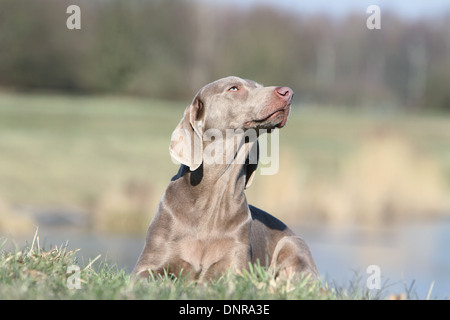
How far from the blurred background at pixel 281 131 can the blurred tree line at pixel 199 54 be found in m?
0.12

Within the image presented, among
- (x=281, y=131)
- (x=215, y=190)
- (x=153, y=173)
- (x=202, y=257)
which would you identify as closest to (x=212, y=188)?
(x=215, y=190)

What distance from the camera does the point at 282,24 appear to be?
5878 cm

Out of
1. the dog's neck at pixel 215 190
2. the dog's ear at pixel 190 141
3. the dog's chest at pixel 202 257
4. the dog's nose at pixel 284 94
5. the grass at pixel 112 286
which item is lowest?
the dog's chest at pixel 202 257

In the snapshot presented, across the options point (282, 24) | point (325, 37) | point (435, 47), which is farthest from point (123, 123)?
point (435, 47)

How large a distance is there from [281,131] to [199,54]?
21736 mm

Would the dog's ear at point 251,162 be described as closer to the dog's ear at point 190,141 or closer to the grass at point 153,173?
the dog's ear at point 190,141

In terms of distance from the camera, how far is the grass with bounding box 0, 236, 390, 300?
12.4 ft

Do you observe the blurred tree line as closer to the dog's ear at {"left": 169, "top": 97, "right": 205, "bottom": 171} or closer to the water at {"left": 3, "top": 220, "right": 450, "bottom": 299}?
the water at {"left": 3, "top": 220, "right": 450, "bottom": 299}

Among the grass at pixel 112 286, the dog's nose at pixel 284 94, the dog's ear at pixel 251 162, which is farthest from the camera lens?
the dog's ear at pixel 251 162

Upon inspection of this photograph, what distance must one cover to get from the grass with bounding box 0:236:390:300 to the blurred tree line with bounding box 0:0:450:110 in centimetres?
4124

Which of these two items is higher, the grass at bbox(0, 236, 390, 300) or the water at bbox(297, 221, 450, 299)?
the grass at bbox(0, 236, 390, 300)

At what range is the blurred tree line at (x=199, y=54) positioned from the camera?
4650 centimetres

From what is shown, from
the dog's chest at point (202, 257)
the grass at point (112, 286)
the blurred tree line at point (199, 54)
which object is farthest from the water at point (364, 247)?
the blurred tree line at point (199, 54)

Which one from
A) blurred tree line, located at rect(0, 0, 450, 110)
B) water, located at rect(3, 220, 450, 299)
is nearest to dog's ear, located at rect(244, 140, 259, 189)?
water, located at rect(3, 220, 450, 299)
